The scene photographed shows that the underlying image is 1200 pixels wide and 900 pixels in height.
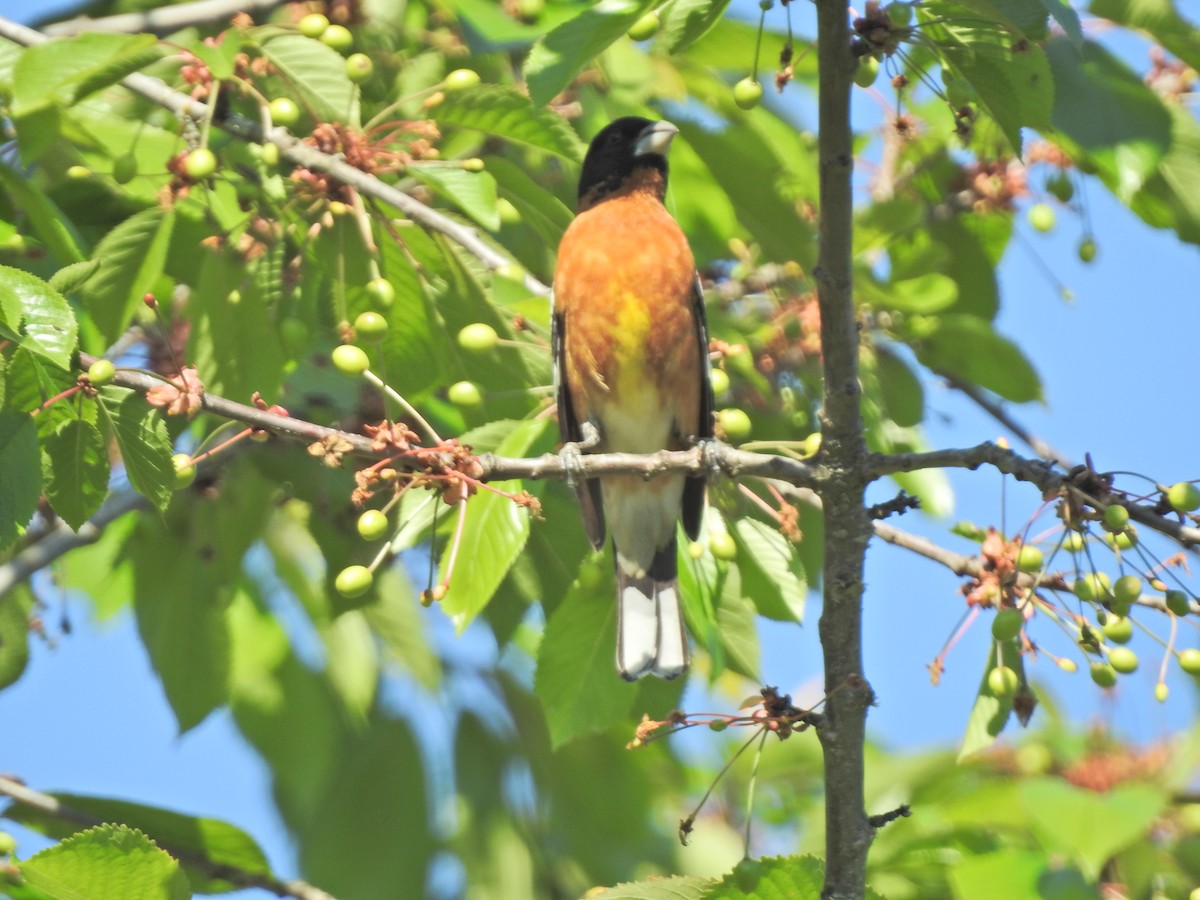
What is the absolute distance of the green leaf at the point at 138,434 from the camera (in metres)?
3.03

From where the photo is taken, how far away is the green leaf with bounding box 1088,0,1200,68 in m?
4.10

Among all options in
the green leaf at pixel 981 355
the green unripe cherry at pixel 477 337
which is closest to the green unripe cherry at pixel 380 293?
the green unripe cherry at pixel 477 337

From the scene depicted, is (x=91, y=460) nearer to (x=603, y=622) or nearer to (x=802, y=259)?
(x=603, y=622)

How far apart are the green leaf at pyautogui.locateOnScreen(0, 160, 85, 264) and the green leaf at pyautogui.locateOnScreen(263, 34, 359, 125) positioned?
33.0 inches

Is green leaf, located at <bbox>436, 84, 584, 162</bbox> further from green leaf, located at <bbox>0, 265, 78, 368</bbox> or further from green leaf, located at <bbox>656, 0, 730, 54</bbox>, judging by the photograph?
green leaf, located at <bbox>0, 265, 78, 368</bbox>

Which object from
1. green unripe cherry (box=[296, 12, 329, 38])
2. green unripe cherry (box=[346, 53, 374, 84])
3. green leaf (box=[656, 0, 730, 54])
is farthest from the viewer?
green unripe cherry (box=[296, 12, 329, 38])

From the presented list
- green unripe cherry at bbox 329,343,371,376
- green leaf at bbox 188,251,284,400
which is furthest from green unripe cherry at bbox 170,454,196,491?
green leaf at bbox 188,251,284,400

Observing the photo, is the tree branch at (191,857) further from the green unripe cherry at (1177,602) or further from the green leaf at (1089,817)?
the green unripe cherry at (1177,602)

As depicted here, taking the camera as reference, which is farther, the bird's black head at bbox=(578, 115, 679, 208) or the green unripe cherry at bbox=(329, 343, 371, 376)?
the bird's black head at bbox=(578, 115, 679, 208)

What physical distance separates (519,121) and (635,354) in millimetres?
1176

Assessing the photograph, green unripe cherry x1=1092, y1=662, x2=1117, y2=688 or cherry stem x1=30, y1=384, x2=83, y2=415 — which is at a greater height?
cherry stem x1=30, y1=384, x2=83, y2=415

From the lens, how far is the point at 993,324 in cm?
568

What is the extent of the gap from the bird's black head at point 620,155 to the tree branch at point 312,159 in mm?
870

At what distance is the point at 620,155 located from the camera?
5.75 metres
